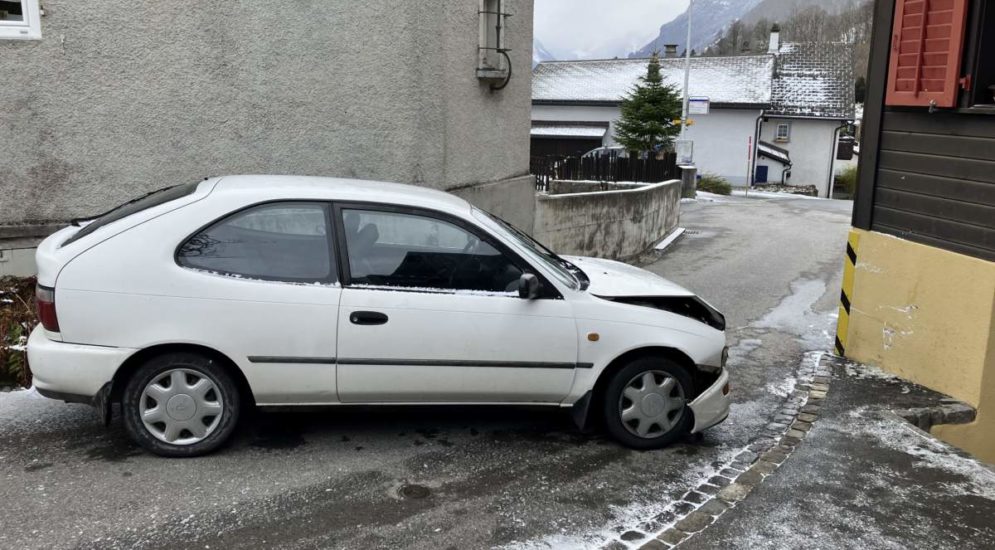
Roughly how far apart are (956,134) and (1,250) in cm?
773

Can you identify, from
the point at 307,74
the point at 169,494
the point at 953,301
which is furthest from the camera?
the point at 307,74

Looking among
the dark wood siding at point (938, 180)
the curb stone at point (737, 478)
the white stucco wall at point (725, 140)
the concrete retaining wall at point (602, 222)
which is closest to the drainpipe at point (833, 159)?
Result: the white stucco wall at point (725, 140)

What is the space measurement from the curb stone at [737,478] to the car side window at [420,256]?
61.1 inches

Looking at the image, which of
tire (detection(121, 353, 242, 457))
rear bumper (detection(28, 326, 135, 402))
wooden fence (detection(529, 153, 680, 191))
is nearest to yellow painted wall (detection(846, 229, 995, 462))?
tire (detection(121, 353, 242, 457))

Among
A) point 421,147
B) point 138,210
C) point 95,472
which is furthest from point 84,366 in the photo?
point 421,147

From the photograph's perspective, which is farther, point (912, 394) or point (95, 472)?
point (912, 394)

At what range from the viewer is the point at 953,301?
6543 millimetres

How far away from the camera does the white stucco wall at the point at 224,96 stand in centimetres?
653

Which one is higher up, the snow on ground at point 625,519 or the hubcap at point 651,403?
the hubcap at point 651,403

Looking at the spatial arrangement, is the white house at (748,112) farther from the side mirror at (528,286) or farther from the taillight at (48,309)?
the taillight at (48,309)

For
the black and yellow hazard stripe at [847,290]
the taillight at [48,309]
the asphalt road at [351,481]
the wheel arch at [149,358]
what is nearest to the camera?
the asphalt road at [351,481]

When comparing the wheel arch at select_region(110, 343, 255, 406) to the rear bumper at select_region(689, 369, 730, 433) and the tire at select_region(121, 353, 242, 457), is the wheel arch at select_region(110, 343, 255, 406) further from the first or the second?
the rear bumper at select_region(689, 369, 730, 433)

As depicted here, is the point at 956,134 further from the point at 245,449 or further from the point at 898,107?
the point at 245,449

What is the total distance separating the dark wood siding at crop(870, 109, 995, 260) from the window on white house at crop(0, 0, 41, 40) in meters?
7.20
